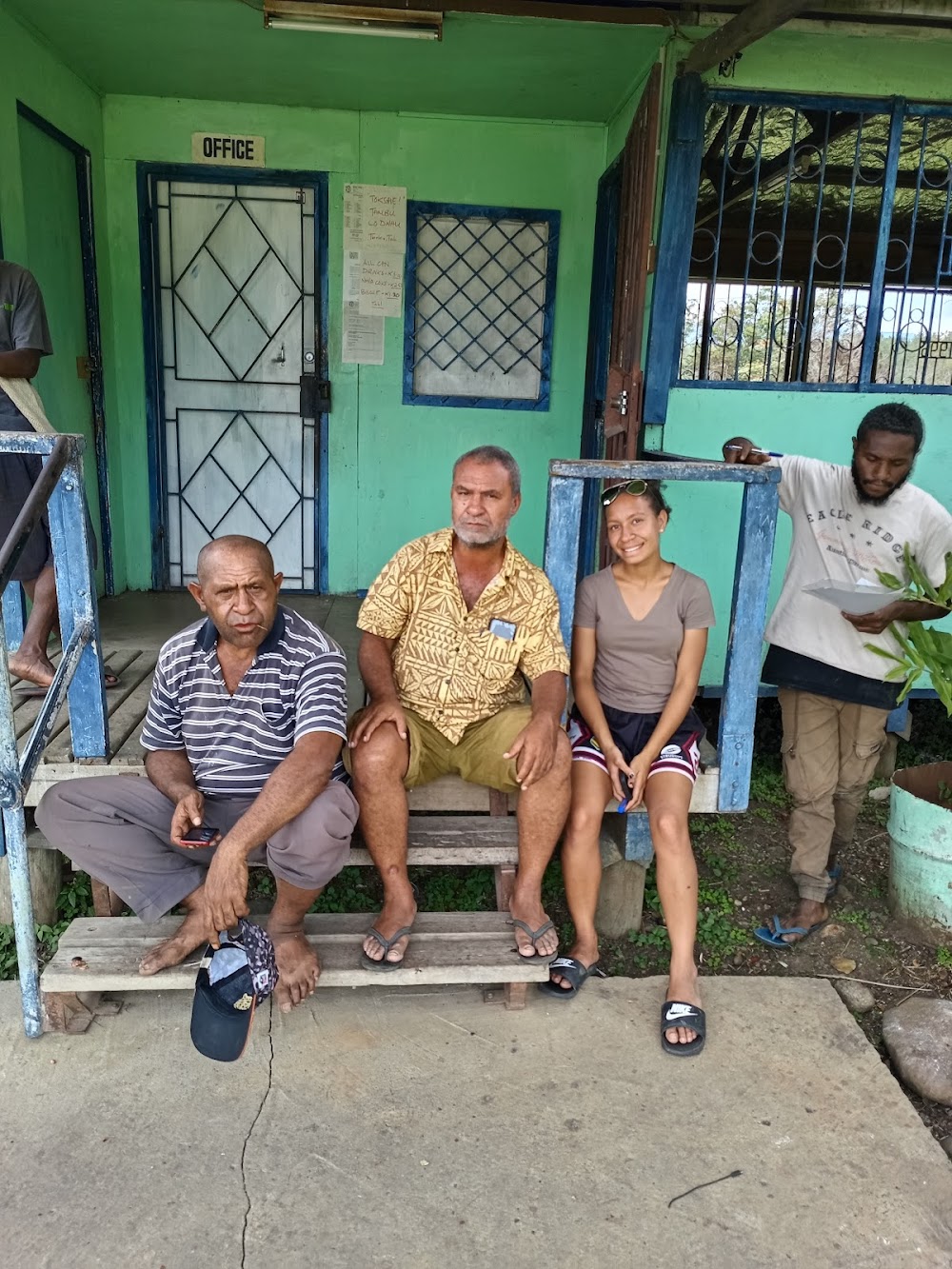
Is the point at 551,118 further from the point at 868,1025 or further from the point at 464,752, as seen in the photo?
the point at 868,1025

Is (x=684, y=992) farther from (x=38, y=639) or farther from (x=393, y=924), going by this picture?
(x=38, y=639)

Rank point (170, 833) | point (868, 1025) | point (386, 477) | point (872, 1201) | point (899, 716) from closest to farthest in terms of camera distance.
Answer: point (872, 1201)
point (170, 833)
point (868, 1025)
point (899, 716)
point (386, 477)

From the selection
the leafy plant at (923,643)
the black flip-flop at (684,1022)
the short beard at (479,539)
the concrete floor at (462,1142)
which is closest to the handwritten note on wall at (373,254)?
the short beard at (479,539)

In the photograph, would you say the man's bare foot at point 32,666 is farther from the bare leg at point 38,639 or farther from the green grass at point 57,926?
the green grass at point 57,926

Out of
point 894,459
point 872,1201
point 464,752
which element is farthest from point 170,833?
point 894,459

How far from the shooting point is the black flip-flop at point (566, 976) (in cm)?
266

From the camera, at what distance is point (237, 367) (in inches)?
210

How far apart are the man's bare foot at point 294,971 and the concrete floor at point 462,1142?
16cm

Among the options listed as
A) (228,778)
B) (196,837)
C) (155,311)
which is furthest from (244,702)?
(155,311)

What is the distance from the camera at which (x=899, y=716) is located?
4430 mm

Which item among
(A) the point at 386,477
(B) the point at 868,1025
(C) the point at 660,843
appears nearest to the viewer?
(C) the point at 660,843

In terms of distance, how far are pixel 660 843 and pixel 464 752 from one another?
0.61 meters

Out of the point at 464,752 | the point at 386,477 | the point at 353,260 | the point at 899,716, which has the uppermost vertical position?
the point at 353,260

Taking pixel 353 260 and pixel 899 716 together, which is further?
pixel 353 260
